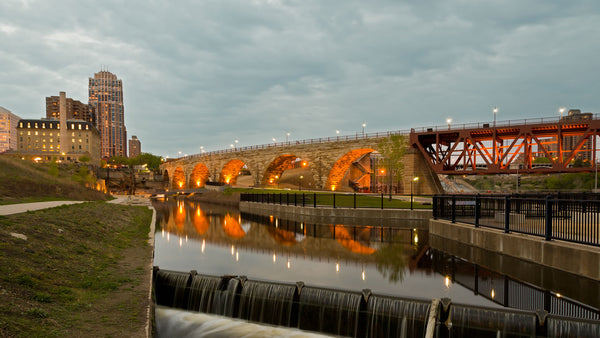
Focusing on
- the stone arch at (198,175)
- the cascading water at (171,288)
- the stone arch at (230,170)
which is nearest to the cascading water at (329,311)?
the cascading water at (171,288)

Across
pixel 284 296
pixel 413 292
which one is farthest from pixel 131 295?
pixel 413 292

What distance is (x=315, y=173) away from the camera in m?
60.2

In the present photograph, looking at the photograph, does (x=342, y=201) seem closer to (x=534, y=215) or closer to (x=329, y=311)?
(x=534, y=215)

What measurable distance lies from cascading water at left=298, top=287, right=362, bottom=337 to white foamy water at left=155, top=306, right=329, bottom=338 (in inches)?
10.4

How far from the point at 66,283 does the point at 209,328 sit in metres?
3.39

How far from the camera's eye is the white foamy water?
8.07 meters

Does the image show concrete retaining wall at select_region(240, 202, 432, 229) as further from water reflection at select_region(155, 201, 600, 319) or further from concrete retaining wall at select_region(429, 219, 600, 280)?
concrete retaining wall at select_region(429, 219, 600, 280)

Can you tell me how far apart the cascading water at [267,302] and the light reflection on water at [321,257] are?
135cm

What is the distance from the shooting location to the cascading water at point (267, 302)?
8477 millimetres

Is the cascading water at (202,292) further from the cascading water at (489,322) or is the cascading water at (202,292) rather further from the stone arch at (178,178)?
the stone arch at (178,178)

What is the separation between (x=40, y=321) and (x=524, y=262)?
1372 cm

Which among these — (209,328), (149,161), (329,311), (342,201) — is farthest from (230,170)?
(149,161)

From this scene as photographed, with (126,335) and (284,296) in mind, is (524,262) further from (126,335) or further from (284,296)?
(126,335)

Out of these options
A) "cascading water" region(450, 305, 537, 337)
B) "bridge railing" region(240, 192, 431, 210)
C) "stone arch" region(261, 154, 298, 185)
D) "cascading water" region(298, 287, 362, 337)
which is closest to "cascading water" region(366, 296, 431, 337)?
"cascading water" region(298, 287, 362, 337)
